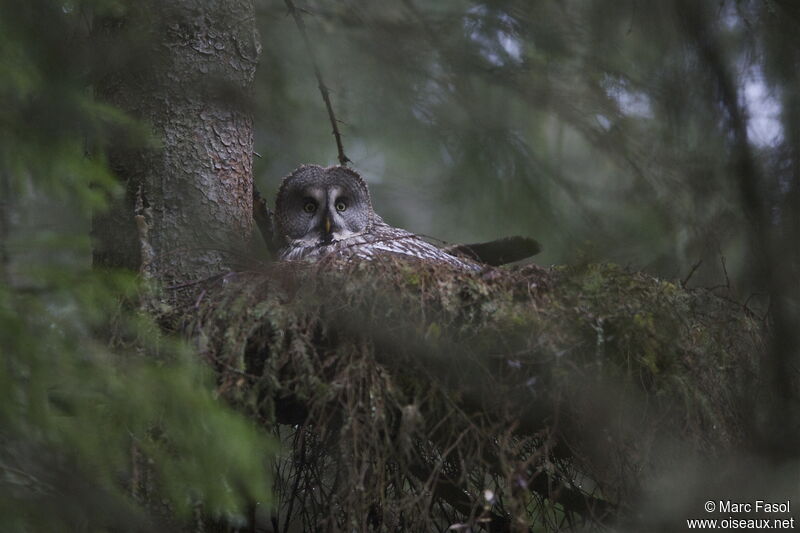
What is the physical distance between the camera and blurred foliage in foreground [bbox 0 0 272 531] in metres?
1.69

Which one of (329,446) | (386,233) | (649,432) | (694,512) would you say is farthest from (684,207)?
(386,233)

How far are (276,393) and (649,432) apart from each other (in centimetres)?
117

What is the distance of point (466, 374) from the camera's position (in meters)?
2.56

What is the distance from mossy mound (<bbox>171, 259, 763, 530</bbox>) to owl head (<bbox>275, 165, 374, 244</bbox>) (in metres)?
1.78

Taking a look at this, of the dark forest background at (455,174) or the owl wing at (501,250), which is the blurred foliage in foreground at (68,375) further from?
the owl wing at (501,250)

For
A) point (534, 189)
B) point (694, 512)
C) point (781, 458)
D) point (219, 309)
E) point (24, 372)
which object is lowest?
point (694, 512)

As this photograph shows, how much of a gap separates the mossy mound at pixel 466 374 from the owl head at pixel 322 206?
1.78m

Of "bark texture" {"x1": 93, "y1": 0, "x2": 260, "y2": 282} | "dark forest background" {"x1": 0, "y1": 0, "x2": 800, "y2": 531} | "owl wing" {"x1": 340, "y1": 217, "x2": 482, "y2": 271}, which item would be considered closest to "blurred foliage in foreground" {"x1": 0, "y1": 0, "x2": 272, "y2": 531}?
"dark forest background" {"x1": 0, "y1": 0, "x2": 800, "y2": 531}

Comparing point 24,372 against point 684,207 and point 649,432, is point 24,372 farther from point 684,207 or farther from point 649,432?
point 684,207

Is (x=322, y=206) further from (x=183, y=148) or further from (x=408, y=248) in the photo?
(x=183, y=148)

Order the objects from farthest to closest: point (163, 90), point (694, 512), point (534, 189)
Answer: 1. point (534, 189)
2. point (163, 90)
3. point (694, 512)

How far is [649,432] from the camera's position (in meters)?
2.52

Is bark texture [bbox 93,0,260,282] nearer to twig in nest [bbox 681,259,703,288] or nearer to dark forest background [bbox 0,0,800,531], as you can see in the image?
dark forest background [bbox 0,0,800,531]

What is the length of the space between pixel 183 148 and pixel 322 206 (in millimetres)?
1316
